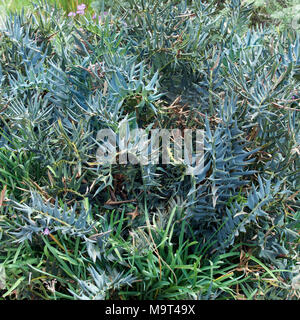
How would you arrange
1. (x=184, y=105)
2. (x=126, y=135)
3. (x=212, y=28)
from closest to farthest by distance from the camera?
(x=126, y=135)
(x=184, y=105)
(x=212, y=28)

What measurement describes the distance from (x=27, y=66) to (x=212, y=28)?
0.87m

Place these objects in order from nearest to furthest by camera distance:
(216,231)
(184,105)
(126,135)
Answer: (126,135), (216,231), (184,105)

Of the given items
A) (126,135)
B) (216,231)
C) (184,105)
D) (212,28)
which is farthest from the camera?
(212,28)

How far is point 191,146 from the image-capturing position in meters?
1.48

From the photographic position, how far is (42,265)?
153cm

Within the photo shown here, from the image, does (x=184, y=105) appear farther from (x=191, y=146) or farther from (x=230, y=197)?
(x=230, y=197)

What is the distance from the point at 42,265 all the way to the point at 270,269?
859 mm

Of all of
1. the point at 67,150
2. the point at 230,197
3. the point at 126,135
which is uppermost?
the point at 126,135
